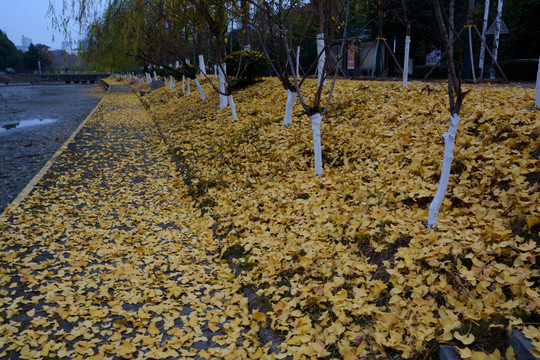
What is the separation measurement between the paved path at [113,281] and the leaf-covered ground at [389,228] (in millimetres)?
434

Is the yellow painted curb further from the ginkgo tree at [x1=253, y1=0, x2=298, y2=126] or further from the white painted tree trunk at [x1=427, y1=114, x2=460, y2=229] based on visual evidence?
the white painted tree trunk at [x1=427, y1=114, x2=460, y2=229]

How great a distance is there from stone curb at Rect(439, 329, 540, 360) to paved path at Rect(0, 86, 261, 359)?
1446mm

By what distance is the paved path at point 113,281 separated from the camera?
342cm

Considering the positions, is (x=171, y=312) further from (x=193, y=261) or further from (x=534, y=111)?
(x=534, y=111)

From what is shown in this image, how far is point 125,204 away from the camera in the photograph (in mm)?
6941

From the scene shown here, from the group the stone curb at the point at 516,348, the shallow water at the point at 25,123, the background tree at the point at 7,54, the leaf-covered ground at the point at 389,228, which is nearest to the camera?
the stone curb at the point at 516,348

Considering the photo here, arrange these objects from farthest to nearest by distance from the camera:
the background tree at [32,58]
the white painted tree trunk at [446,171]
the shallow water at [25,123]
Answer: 1. the background tree at [32,58]
2. the shallow water at [25,123]
3. the white painted tree trunk at [446,171]

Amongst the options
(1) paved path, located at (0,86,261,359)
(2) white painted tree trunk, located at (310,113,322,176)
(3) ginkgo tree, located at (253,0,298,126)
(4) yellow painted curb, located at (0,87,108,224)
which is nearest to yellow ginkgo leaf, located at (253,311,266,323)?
(1) paved path, located at (0,86,261,359)

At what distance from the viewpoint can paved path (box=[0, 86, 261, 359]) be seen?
11.2 feet

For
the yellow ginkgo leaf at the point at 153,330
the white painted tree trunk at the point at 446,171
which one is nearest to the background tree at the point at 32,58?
the yellow ginkgo leaf at the point at 153,330

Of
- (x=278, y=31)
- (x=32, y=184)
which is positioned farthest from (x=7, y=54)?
(x=278, y=31)

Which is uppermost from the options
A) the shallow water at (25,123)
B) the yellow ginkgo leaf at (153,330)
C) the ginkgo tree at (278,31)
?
the ginkgo tree at (278,31)

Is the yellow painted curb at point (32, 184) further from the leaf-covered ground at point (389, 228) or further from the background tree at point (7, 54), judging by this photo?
the background tree at point (7, 54)

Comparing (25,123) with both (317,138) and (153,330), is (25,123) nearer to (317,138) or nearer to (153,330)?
(317,138)
